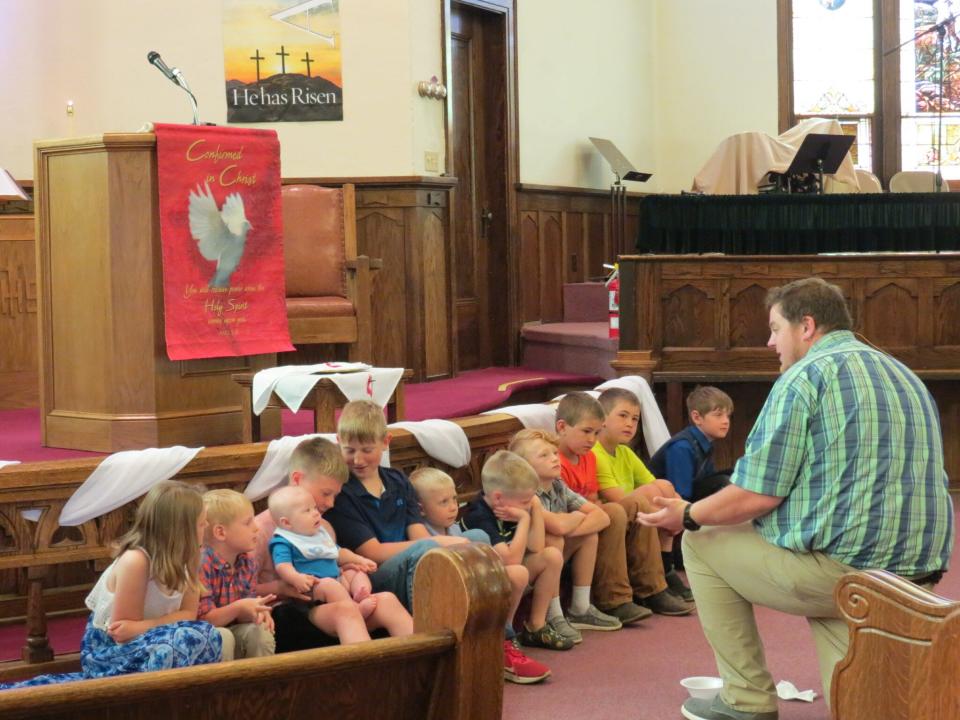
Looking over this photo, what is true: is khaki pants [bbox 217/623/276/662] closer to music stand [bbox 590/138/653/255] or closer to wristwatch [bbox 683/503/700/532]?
wristwatch [bbox 683/503/700/532]

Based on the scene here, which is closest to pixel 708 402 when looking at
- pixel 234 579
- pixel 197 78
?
pixel 234 579

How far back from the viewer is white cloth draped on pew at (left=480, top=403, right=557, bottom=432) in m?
5.63

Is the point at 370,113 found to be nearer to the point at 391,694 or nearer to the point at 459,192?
the point at 459,192

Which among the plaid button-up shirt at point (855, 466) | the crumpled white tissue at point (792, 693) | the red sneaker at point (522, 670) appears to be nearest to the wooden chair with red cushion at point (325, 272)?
the red sneaker at point (522, 670)

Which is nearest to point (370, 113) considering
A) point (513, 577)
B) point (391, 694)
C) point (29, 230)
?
point (29, 230)

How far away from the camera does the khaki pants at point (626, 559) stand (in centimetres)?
506

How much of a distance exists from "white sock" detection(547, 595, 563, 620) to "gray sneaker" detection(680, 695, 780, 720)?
34.6 inches

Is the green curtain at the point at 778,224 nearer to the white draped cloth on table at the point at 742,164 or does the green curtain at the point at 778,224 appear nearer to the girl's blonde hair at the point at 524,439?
the white draped cloth on table at the point at 742,164

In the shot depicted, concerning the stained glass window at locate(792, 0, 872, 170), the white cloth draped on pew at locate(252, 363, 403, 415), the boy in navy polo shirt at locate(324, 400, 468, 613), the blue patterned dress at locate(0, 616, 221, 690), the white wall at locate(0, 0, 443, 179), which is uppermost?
the stained glass window at locate(792, 0, 872, 170)

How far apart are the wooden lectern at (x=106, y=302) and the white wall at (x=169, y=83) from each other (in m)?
3.00

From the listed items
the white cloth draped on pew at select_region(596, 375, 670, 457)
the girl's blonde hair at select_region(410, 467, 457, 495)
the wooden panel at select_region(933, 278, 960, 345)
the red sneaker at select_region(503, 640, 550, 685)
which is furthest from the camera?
the wooden panel at select_region(933, 278, 960, 345)

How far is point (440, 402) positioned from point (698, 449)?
2.06m

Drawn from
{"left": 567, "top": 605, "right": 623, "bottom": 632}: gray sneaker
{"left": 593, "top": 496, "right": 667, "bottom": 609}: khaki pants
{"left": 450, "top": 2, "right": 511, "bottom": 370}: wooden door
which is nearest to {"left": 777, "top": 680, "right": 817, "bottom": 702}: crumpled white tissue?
{"left": 567, "top": 605, "right": 623, "bottom": 632}: gray sneaker

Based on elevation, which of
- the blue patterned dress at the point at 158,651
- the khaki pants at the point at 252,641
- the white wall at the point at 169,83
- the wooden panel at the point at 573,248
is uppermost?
the white wall at the point at 169,83
